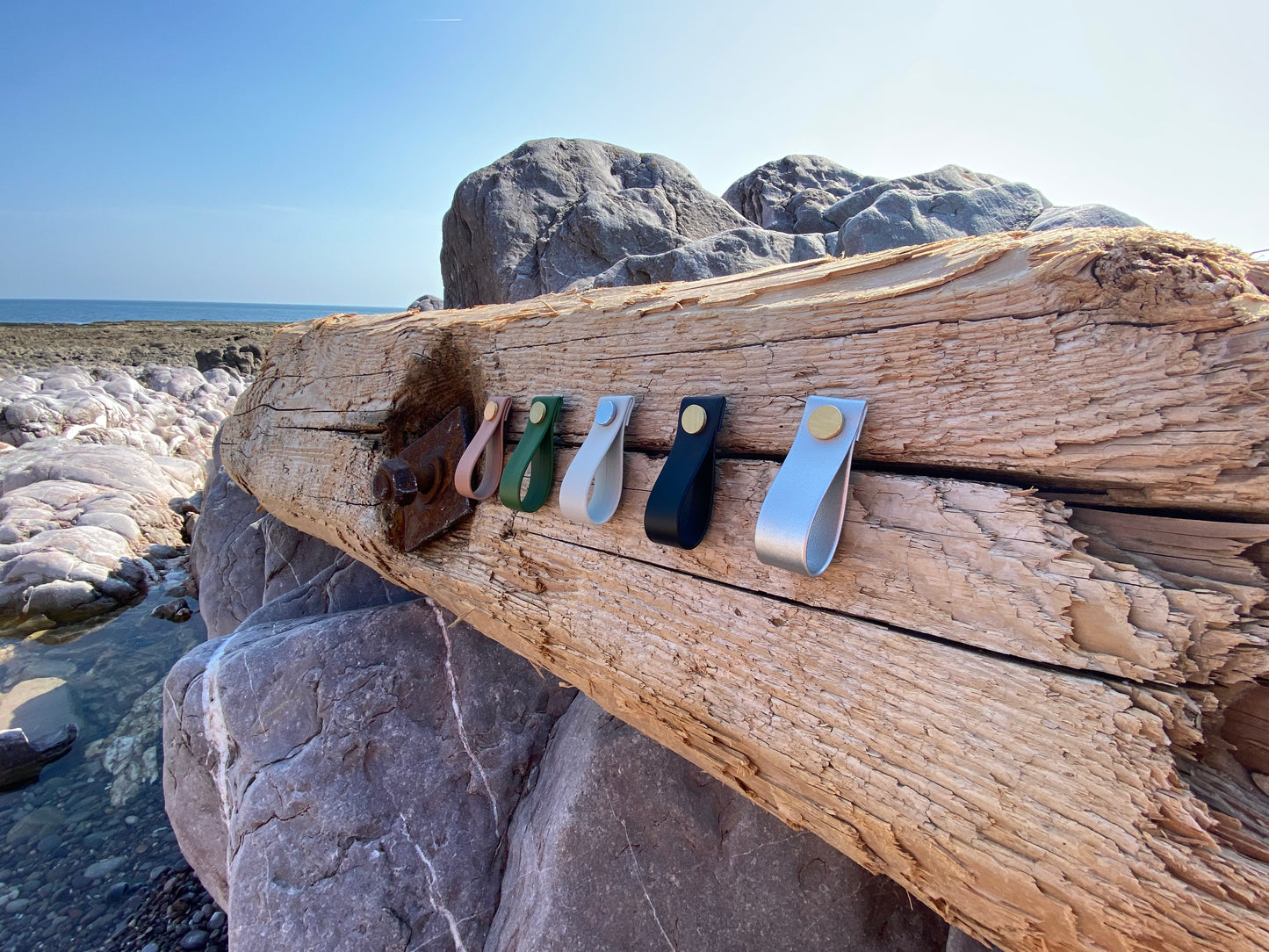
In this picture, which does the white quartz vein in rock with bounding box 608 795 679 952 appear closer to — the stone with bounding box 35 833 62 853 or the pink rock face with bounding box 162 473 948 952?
the pink rock face with bounding box 162 473 948 952

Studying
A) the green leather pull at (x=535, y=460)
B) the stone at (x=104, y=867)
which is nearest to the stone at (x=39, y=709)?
→ the stone at (x=104, y=867)

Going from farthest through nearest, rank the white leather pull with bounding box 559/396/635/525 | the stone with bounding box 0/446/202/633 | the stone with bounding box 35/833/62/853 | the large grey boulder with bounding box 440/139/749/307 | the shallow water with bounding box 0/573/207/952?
the large grey boulder with bounding box 440/139/749/307, the stone with bounding box 0/446/202/633, the stone with bounding box 35/833/62/853, the shallow water with bounding box 0/573/207/952, the white leather pull with bounding box 559/396/635/525

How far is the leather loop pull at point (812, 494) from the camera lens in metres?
1.00

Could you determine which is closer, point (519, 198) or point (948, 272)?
point (948, 272)

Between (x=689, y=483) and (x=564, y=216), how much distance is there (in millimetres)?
6523

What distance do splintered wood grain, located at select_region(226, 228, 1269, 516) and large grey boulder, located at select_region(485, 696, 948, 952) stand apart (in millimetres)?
1029

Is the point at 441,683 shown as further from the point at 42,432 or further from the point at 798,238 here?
the point at 42,432

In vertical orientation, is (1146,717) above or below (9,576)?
above

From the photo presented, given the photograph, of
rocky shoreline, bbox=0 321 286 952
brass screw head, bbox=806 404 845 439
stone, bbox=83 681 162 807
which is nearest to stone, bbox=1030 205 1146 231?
brass screw head, bbox=806 404 845 439

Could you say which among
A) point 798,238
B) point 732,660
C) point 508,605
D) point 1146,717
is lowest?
point 508,605

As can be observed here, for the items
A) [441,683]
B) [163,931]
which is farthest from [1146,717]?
[163,931]

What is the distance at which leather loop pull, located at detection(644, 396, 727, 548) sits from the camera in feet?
3.85

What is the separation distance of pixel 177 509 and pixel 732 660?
30.0 feet

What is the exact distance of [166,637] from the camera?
17.5 ft
